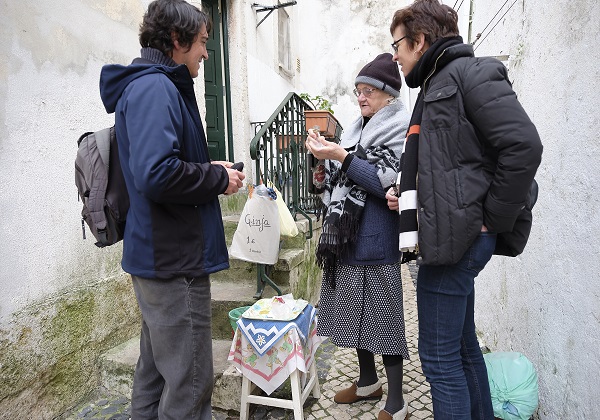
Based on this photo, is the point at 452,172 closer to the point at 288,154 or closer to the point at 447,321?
the point at 447,321

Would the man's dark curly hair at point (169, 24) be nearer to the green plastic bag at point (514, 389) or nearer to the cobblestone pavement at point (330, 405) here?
the cobblestone pavement at point (330, 405)

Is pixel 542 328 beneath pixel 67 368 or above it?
above

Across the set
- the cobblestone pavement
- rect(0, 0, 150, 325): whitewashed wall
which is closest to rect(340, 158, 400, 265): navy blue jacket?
the cobblestone pavement

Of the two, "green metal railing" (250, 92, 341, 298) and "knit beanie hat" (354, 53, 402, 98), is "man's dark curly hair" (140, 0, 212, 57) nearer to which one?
"knit beanie hat" (354, 53, 402, 98)

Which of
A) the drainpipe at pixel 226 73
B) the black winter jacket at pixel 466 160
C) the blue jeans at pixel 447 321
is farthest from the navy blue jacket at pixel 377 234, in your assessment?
the drainpipe at pixel 226 73

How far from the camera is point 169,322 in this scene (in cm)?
158

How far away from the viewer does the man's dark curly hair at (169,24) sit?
158 centimetres

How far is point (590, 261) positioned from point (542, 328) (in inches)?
24.1

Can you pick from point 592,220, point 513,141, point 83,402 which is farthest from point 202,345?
point 592,220

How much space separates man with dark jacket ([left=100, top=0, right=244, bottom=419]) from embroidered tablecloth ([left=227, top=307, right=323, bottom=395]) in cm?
63

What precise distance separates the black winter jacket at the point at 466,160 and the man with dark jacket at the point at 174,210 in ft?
2.61

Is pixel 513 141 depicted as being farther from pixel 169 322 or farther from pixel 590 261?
pixel 169 322

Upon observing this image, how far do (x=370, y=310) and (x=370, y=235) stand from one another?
0.43 meters

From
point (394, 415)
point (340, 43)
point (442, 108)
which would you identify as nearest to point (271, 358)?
point (394, 415)
